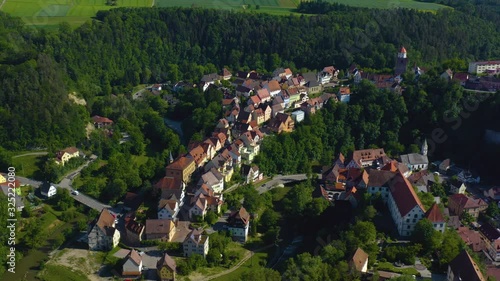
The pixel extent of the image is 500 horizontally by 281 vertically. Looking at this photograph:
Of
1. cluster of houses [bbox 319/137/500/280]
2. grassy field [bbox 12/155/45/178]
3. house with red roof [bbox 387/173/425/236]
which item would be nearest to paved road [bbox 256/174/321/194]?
cluster of houses [bbox 319/137/500/280]

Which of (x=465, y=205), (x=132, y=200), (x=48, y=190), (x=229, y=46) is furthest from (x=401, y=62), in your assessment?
(x=48, y=190)

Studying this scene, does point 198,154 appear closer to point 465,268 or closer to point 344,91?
point 344,91

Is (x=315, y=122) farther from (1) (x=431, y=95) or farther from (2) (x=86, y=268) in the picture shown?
(2) (x=86, y=268)

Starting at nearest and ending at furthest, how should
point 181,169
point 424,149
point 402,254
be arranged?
point 402,254
point 181,169
point 424,149

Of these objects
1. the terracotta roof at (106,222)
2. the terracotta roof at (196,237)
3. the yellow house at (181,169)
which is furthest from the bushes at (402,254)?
the terracotta roof at (106,222)

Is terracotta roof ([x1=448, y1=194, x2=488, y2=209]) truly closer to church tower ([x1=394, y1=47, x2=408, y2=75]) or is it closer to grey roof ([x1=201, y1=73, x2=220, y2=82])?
church tower ([x1=394, y1=47, x2=408, y2=75])

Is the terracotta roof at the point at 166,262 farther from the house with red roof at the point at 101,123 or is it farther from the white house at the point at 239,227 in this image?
the house with red roof at the point at 101,123
